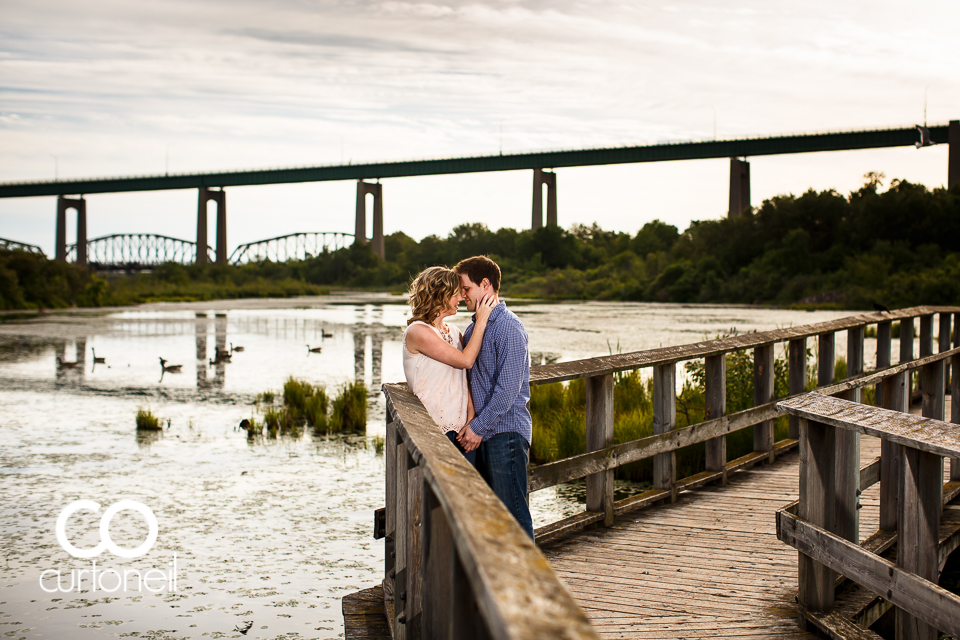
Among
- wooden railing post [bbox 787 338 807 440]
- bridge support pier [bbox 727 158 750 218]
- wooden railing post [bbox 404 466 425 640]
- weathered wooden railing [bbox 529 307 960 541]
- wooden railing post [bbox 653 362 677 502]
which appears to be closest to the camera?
wooden railing post [bbox 404 466 425 640]

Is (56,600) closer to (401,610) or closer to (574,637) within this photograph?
(401,610)

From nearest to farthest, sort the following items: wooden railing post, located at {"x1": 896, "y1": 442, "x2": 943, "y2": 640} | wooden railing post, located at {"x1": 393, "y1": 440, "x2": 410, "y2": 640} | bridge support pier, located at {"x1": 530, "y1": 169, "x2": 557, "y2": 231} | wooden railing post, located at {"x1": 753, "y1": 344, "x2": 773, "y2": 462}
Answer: wooden railing post, located at {"x1": 393, "y1": 440, "x2": 410, "y2": 640} → wooden railing post, located at {"x1": 896, "y1": 442, "x2": 943, "y2": 640} → wooden railing post, located at {"x1": 753, "y1": 344, "x2": 773, "y2": 462} → bridge support pier, located at {"x1": 530, "y1": 169, "x2": 557, "y2": 231}

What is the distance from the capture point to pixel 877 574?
2.96 meters

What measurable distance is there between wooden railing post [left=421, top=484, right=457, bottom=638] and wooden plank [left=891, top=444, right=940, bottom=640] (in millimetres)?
1806

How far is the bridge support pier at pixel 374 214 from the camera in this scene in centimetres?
8962

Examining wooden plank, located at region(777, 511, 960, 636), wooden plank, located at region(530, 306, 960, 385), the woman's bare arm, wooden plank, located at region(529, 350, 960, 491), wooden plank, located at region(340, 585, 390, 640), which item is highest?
the woman's bare arm

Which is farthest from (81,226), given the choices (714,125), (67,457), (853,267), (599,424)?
(599,424)

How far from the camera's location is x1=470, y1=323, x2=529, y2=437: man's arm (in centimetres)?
347

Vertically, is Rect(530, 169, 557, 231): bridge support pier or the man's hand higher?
Rect(530, 169, 557, 231): bridge support pier

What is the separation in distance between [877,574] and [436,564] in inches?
69.9

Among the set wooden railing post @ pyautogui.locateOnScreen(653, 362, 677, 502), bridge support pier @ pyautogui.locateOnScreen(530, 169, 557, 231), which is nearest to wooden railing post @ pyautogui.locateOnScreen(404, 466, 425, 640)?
wooden railing post @ pyautogui.locateOnScreen(653, 362, 677, 502)

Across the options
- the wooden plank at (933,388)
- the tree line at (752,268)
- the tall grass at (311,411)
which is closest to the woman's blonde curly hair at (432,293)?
the wooden plank at (933,388)

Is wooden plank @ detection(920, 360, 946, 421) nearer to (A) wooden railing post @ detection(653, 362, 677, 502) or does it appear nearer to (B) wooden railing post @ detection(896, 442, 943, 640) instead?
(A) wooden railing post @ detection(653, 362, 677, 502)

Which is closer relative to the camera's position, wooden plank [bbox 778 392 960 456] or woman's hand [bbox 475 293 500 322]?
wooden plank [bbox 778 392 960 456]
